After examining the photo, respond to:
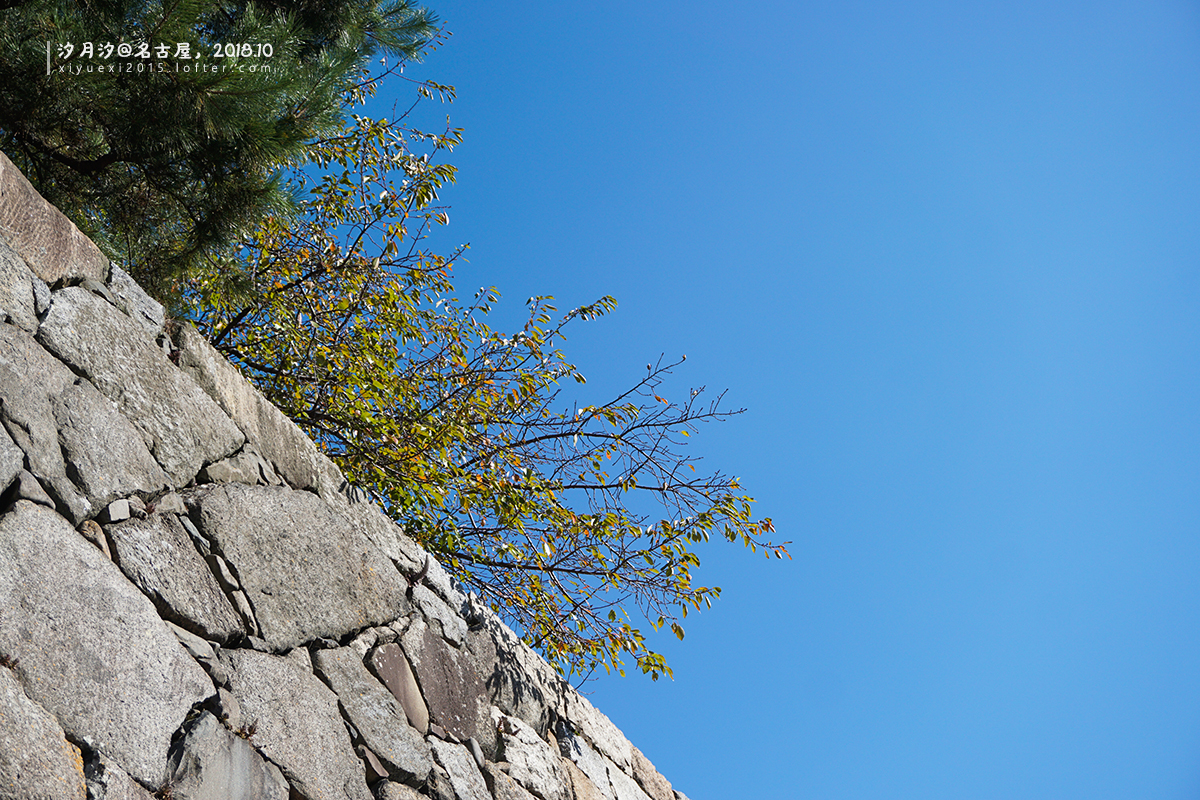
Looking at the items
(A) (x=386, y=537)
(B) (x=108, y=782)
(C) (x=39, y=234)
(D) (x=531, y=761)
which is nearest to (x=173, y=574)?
(B) (x=108, y=782)

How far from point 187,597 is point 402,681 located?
3.30ft

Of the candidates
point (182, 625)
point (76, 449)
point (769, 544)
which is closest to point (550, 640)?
point (769, 544)

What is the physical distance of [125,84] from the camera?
3.11m

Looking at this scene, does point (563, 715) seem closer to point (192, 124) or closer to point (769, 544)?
point (769, 544)

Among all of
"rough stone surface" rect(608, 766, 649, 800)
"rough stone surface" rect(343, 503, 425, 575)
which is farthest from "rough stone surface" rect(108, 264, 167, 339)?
"rough stone surface" rect(608, 766, 649, 800)

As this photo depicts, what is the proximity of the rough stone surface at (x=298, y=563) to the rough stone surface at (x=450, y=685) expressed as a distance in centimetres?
16

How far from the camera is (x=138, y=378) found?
266 centimetres

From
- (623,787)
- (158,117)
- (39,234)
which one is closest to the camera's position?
(39,234)

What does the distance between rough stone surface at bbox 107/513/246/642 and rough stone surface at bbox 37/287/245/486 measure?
0.23 metres

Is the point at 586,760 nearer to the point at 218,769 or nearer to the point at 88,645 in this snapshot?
the point at 218,769

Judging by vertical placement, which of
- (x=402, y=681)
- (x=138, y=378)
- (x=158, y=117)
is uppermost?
(x=158, y=117)

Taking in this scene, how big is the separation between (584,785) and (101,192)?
3.40 meters

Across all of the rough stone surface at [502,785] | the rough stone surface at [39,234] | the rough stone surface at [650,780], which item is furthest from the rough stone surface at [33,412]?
the rough stone surface at [650,780]

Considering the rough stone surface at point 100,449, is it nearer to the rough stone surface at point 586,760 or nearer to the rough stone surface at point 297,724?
the rough stone surface at point 297,724
